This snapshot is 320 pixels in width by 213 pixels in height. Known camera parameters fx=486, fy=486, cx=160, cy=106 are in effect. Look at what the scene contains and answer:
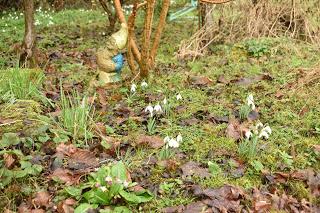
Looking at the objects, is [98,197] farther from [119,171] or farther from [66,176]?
[66,176]

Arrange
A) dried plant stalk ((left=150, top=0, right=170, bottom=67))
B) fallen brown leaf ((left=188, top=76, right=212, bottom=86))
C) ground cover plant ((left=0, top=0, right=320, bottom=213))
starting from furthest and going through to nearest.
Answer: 1. fallen brown leaf ((left=188, top=76, right=212, bottom=86))
2. dried plant stalk ((left=150, top=0, right=170, bottom=67))
3. ground cover plant ((left=0, top=0, right=320, bottom=213))

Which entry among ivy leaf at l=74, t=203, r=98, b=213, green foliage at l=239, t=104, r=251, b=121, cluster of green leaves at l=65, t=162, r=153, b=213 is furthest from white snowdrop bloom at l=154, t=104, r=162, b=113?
ivy leaf at l=74, t=203, r=98, b=213

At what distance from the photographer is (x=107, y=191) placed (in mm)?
2965

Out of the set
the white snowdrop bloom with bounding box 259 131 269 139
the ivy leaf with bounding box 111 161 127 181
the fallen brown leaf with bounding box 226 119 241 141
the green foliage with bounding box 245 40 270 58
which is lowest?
the green foliage with bounding box 245 40 270 58

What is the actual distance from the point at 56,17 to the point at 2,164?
1038cm

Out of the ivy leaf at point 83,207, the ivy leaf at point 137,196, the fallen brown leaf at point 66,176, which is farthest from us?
the fallen brown leaf at point 66,176

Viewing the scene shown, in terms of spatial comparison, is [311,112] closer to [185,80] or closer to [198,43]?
[185,80]

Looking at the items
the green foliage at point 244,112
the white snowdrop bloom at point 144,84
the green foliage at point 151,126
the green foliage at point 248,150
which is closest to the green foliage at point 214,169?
the green foliage at point 248,150

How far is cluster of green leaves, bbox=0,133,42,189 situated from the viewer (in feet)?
10.3

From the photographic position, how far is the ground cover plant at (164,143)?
310 cm

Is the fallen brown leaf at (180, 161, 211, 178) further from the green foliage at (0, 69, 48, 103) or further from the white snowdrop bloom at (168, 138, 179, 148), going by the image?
the green foliage at (0, 69, 48, 103)

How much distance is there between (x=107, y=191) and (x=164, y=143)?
935mm

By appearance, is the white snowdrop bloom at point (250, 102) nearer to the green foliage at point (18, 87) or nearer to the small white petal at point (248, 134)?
the small white petal at point (248, 134)

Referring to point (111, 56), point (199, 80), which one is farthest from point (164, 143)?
point (199, 80)
